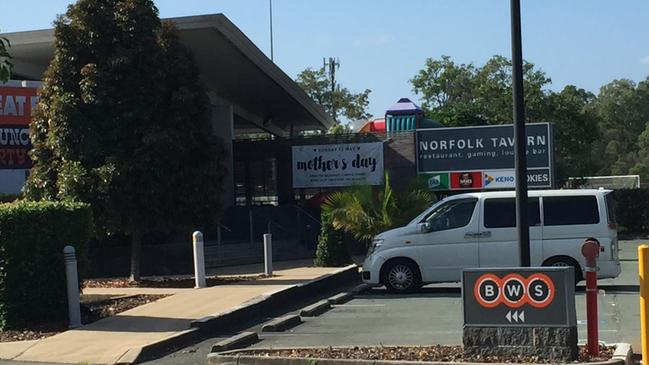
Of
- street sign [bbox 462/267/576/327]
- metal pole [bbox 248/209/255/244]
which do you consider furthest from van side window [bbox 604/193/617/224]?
metal pole [bbox 248/209/255/244]

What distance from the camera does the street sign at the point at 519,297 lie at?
26.6 feet

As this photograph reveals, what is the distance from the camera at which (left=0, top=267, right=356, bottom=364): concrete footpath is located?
1007 centimetres

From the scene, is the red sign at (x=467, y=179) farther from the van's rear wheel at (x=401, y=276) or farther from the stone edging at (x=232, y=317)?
the van's rear wheel at (x=401, y=276)

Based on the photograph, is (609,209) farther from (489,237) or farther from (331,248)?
(331,248)

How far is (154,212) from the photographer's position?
17281mm

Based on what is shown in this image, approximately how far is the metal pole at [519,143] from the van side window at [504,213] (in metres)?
6.49

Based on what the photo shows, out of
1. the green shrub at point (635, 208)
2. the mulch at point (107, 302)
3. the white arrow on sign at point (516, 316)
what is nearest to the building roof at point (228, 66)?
the mulch at point (107, 302)

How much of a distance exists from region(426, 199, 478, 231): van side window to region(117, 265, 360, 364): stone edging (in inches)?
112

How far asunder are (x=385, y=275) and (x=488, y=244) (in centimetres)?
213

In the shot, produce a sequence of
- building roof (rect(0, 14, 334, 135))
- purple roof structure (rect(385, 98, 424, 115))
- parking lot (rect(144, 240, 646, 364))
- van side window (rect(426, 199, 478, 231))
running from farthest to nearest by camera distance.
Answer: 1. purple roof structure (rect(385, 98, 424, 115))
2. building roof (rect(0, 14, 334, 135))
3. van side window (rect(426, 199, 478, 231))
4. parking lot (rect(144, 240, 646, 364))

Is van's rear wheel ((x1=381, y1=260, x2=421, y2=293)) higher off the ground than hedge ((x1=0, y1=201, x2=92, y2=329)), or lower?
lower

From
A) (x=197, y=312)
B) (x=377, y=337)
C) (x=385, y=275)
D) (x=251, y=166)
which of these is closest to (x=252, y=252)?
(x=251, y=166)

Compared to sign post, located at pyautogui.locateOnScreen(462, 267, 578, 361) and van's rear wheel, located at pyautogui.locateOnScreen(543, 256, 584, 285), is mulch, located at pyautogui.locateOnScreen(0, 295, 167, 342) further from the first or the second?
van's rear wheel, located at pyautogui.locateOnScreen(543, 256, 584, 285)

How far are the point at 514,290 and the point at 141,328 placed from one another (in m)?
5.84
